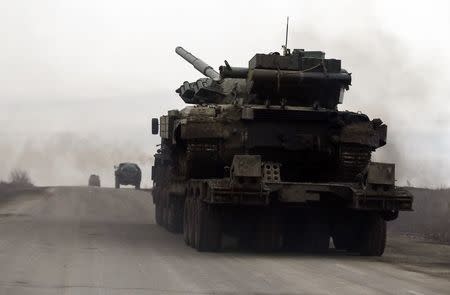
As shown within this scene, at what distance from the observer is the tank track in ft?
59.7

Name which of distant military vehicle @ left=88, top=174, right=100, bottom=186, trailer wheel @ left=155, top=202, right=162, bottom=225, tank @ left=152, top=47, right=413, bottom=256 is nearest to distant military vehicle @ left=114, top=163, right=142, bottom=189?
distant military vehicle @ left=88, top=174, right=100, bottom=186

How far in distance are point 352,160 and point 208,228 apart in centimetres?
327

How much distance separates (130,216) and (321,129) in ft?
53.1

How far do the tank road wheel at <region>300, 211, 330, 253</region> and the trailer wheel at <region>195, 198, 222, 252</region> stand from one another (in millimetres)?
2034

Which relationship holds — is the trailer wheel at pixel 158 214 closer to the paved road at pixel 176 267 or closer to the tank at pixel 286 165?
the paved road at pixel 176 267

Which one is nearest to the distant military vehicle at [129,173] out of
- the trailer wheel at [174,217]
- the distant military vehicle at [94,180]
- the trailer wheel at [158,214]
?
the distant military vehicle at [94,180]

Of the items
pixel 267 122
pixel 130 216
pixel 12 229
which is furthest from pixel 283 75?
pixel 130 216

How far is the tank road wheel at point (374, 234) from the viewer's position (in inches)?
705

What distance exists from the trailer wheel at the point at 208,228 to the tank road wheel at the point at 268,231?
910 mm

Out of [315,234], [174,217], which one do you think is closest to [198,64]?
[174,217]

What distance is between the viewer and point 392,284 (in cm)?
1284

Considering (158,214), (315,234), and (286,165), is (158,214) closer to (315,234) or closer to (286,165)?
(286,165)

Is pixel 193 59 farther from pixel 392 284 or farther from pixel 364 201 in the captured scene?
pixel 392 284

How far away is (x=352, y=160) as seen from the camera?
18.3 meters
